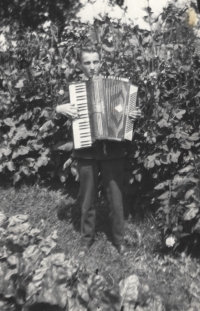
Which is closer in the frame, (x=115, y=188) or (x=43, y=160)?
(x=115, y=188)

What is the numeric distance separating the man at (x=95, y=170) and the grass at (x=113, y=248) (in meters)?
0.13

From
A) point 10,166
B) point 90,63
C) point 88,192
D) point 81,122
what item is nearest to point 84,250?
point 88,192

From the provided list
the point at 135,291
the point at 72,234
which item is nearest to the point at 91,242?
the point at 72,234

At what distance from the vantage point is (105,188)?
3.45m

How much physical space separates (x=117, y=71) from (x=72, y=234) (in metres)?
1.56

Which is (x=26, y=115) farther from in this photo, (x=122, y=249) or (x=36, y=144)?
(x=122, y=249)

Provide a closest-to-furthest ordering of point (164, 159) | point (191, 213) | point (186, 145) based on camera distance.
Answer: point (191, 213) → point (186, 145) → point (164, 159)

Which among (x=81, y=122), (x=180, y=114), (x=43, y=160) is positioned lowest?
(x=43, y=160)

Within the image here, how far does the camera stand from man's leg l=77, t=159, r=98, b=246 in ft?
11.0

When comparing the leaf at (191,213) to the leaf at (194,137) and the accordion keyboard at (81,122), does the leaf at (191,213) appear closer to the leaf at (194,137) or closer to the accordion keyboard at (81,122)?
the leaf at (194,137)

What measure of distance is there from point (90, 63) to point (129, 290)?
193 centimetres

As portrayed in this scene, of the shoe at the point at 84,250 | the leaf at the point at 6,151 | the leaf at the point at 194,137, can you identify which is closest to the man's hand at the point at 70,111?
the leaf at the point at 194,137

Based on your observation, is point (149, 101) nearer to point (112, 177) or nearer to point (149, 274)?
point (112, 177)

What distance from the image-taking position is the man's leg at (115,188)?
3.35m
